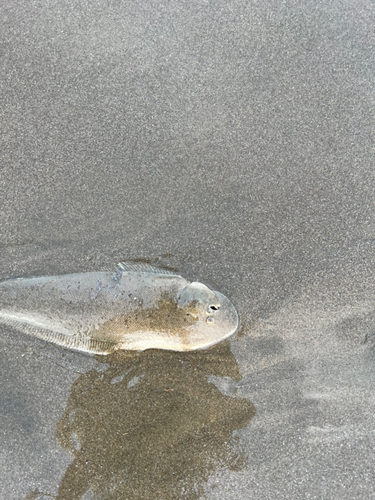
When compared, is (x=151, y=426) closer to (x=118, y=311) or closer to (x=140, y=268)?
(x=118, y=311)

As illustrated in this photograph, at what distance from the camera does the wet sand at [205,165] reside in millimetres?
2432

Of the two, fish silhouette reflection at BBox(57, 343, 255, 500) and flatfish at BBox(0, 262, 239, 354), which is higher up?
flatfish at BBox(0, 262, 239, 354)

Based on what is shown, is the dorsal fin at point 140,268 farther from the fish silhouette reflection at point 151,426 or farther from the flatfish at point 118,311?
the fish silhouette reflection at point 151,426

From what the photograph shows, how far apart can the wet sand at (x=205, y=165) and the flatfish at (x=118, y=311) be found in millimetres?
134

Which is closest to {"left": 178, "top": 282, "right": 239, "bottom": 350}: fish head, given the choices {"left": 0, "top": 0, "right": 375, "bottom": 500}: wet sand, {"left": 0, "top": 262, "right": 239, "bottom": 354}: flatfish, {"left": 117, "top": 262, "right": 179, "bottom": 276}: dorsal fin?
{"left": 0, "top": 262, "right": 239, "bottom": 354}: flatfish

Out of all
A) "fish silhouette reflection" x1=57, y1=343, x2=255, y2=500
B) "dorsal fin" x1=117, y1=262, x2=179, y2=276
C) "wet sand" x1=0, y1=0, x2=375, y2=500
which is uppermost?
"wet sand" x1=0, y1=0, x2=375, y2=500

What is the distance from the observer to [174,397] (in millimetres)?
2375

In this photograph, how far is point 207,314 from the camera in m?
2.24

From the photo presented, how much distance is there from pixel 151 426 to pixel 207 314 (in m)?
1.13

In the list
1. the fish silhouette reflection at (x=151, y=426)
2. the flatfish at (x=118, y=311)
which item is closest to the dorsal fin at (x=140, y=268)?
the flatfish at (x=118, y=311)

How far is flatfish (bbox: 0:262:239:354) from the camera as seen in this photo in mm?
2252

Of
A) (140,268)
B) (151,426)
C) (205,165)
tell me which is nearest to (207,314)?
(140,268)

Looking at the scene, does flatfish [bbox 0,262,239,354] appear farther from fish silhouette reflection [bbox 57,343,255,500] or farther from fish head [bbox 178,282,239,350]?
fish silhouette reflection [bbox 57,343,255,500]

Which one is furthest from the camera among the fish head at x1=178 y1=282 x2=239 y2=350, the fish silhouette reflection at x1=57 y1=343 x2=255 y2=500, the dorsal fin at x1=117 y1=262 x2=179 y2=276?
the dorsal fin at x1=117 y1=262 x2=179 y2=276
